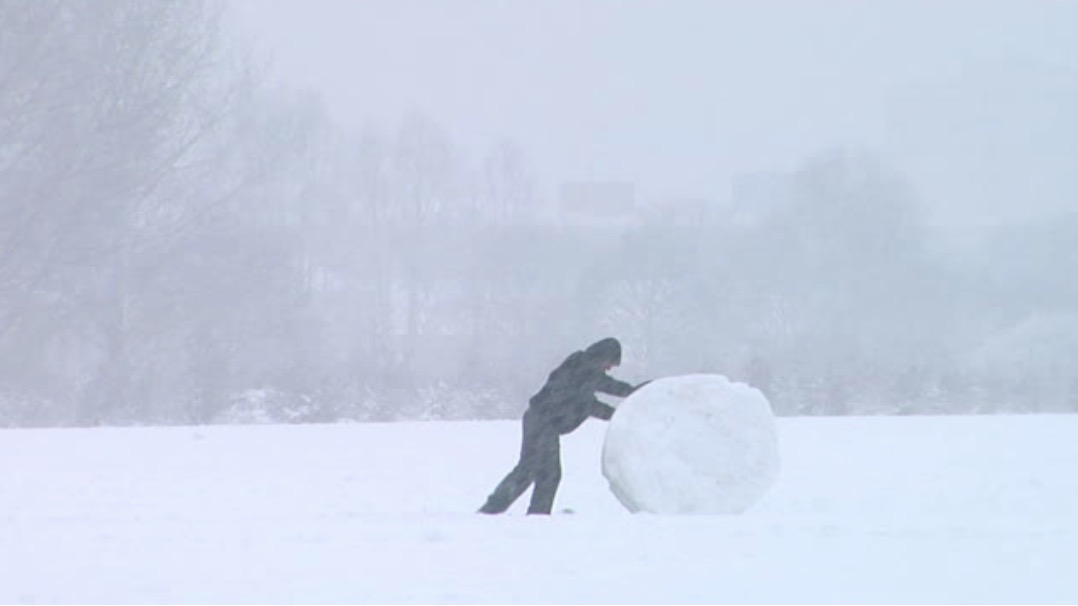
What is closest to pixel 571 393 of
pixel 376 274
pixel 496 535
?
pixel 496 535

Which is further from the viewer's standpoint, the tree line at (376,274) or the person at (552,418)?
the tree line at (376,274)

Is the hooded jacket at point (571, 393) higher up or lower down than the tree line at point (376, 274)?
higher up

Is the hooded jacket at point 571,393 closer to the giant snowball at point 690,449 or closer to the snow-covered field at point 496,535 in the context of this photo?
the giant snowball at point 690,449

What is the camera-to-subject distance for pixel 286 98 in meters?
48.8

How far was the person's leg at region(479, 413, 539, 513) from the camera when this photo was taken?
1262 centimetres

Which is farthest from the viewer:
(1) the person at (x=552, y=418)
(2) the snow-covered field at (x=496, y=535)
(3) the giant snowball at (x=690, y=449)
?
(1) the person at (x=552, y=418)

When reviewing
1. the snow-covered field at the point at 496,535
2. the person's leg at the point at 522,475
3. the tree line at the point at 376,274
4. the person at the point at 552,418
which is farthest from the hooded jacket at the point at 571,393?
the tree line at the point at 376,274

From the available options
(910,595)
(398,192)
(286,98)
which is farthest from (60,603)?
(398,192)

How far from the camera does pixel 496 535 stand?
34.9 ft

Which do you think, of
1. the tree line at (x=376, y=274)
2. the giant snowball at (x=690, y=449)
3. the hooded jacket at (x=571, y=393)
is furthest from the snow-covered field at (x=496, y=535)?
the tree line at (x=376, y=274)

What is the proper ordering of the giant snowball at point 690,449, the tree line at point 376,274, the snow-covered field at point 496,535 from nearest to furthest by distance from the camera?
the snow-covered field at point 496,535 → the giant snowball at point 690,449 → the tree line at point 376,274

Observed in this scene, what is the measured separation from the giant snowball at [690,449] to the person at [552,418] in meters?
0.27

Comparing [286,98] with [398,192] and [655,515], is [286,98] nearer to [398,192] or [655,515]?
[398,192]

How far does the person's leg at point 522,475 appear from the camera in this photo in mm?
12625
